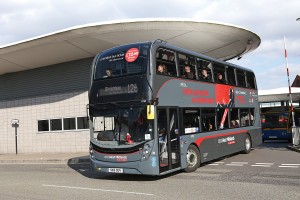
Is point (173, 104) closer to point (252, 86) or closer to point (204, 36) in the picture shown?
point (252, 86)

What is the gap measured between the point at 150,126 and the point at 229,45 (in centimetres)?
1510

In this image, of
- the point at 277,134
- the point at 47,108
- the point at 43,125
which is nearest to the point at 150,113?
the point at 47,108

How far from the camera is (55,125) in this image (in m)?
24.7

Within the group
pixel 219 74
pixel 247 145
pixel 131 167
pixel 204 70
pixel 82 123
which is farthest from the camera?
pixel 82 123

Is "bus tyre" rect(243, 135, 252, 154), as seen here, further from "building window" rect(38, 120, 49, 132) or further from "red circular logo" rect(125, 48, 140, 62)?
"building window" rect(38, 120, 49, 132)

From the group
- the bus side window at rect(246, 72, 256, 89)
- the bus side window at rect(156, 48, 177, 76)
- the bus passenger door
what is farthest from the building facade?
the bus passenger door

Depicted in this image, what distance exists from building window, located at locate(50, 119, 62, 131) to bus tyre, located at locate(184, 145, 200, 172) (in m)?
13.7

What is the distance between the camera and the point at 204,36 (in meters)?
21.3

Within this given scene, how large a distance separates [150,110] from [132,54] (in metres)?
1.82

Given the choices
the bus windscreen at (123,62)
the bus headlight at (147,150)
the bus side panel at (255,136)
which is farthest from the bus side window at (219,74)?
the bus headlight at (147,150)

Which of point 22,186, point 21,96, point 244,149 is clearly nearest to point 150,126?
point 22,186

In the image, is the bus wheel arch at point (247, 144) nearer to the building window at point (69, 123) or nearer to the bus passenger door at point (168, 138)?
the bus passenger door at point (168, 138)

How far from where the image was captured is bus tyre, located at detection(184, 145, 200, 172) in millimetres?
12205

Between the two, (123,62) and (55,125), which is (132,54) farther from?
(55,125)
